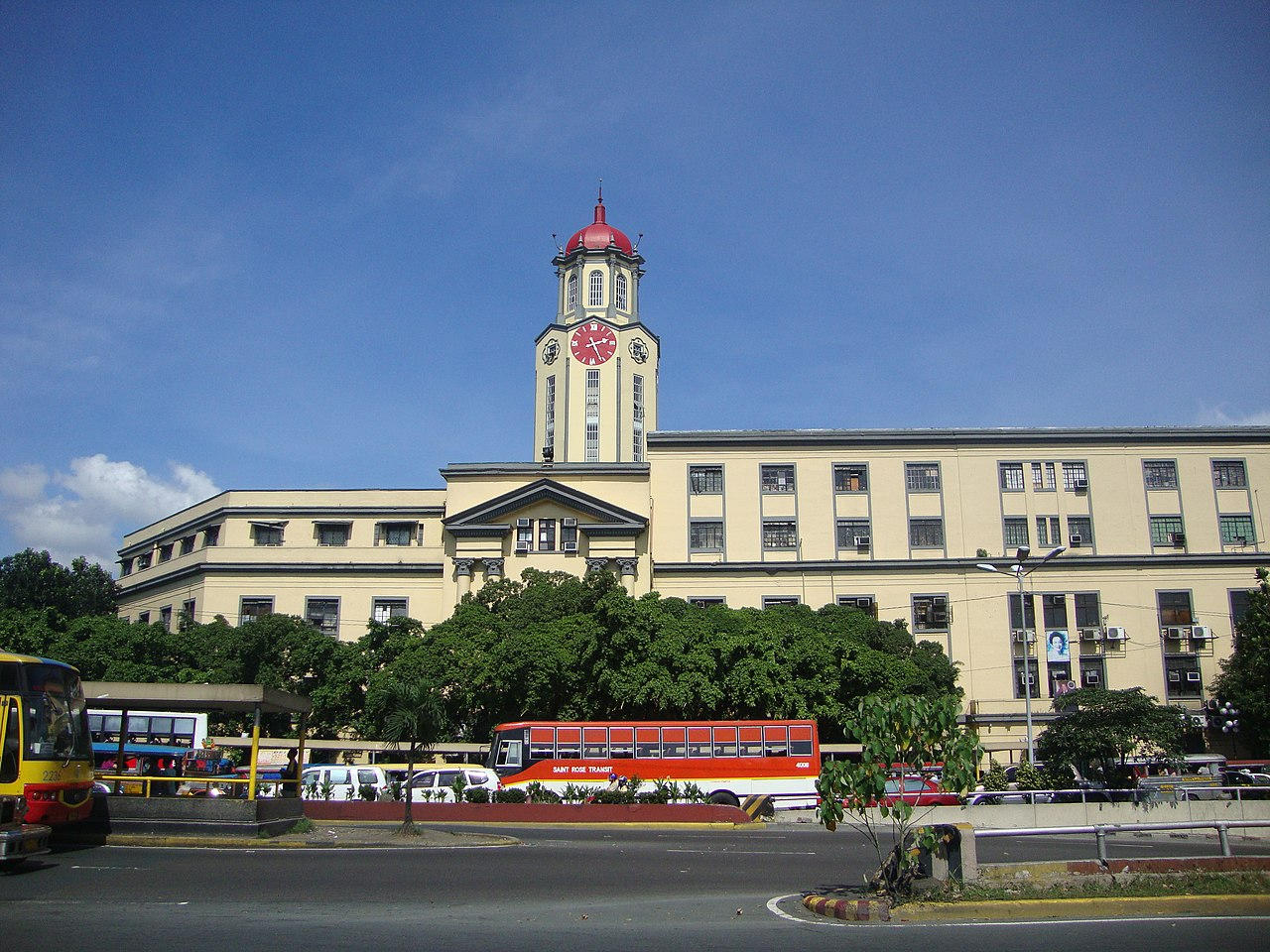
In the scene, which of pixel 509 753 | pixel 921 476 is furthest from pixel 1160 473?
pixel 509 753

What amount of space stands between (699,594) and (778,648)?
1181 cm

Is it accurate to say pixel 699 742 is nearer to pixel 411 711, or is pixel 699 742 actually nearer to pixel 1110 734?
pixel 1110 734

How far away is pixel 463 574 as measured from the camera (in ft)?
186

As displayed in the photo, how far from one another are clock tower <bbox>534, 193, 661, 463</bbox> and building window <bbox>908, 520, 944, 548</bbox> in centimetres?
2667

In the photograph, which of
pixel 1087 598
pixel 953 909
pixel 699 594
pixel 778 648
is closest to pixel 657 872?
pixel 953 909

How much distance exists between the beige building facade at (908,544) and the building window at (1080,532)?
7cm

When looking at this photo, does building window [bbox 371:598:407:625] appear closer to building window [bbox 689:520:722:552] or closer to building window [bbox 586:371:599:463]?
building window [bbox 689:520:722:552]

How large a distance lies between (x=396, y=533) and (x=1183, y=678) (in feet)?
138

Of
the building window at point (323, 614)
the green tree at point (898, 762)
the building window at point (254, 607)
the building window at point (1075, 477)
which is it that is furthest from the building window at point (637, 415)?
the green tree at point (898, 762)

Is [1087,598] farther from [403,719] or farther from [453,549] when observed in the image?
[403,719]

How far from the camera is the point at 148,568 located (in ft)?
222

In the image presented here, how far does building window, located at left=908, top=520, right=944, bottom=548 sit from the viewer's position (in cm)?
5697

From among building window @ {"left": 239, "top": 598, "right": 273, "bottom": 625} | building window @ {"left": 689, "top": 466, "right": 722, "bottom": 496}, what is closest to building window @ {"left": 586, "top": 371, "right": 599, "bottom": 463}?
building window @ {"left": 689, "top": 466, "right": 722, "bottom": 496}

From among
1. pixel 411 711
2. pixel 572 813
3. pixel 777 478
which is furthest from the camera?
pixel 777 478
